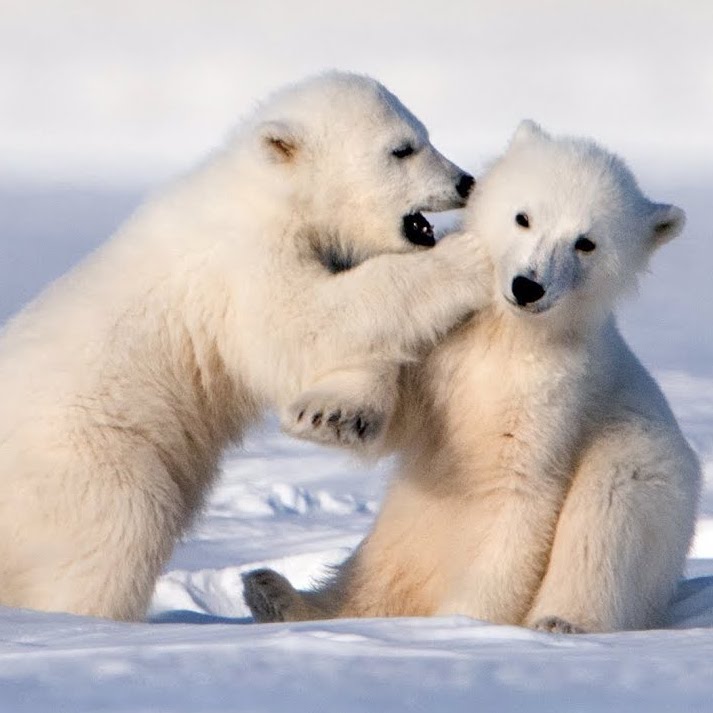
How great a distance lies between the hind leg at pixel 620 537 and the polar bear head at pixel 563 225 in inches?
17.6

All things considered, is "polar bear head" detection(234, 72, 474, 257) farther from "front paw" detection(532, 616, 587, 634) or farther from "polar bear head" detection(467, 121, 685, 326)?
"front paw" detection(532, 616, 587, 634)

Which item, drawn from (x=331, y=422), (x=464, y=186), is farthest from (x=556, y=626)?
(x=464, y=186)

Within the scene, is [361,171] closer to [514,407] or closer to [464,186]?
[464,186]

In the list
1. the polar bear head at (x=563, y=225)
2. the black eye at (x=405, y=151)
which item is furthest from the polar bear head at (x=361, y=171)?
the polar bear head at (x=563, y=225)

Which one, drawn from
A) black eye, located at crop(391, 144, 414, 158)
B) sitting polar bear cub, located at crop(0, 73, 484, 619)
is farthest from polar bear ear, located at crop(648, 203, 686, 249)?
black eye, located at crop(391, 144, 414, 158)

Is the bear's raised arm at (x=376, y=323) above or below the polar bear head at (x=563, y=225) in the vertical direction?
below

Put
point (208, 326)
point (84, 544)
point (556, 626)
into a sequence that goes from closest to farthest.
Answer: point (556, 626), point (84, 544), point (208, 326)

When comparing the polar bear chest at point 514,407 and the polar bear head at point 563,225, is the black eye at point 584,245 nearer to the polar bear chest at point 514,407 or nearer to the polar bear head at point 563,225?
the polar bear head at point 563,225

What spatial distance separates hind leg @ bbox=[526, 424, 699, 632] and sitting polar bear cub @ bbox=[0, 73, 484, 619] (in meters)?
0.64

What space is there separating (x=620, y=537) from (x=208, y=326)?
1.40m

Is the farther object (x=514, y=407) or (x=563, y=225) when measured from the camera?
(x=514, y=407)

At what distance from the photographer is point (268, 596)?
4.51 meters

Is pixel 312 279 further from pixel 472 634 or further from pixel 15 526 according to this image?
pixel 472 634

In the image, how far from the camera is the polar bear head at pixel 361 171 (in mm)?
4629
